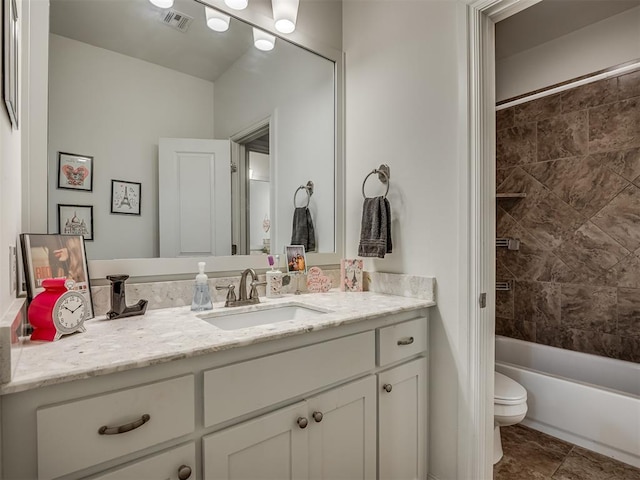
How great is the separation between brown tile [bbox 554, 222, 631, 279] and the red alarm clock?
2.87 m

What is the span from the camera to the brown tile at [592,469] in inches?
68.7

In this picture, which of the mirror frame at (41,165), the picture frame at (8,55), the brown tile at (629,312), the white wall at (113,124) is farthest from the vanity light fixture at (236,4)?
the brown tile at (629,312)

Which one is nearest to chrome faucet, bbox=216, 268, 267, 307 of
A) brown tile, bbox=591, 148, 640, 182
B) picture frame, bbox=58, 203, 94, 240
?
picture frame, bbox=58, 203, 94, 240

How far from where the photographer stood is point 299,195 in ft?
6.43

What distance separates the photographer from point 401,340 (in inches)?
56.9

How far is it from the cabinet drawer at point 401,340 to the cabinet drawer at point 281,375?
53 mm

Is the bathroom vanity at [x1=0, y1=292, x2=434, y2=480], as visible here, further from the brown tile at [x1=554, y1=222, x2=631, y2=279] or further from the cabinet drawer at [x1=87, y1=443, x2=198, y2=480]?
the brown tile at [x1=554, y1=222, x2=631, y2=279]

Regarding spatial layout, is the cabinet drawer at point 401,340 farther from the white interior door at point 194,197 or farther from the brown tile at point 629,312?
the brown tile at point 629,312

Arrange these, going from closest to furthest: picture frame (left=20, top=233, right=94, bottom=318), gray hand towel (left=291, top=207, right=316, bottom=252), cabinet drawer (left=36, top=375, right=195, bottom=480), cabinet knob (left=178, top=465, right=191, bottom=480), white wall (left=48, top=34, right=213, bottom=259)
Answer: cabinet drawer (left=36, top=375, right=195, bottom=480) → cabinet knob (left=178, top=465, right=191, bottom=480) → picture frame (left=20, top=233, right=94, bottom=318) → white wall (left=48, top=34, right=213, bottom=259) → gray hand towel (left=291, top=207, right=316, bottom=252)

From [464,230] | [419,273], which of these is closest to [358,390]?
[419,273]

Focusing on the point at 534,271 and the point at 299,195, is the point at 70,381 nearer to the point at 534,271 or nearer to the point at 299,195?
the point at 299,195

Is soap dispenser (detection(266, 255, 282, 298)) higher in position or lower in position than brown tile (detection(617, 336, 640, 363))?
higher

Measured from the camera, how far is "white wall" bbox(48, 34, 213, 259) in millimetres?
1257

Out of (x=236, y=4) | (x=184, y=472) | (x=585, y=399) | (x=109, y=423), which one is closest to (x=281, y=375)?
(x=184, y=472)
